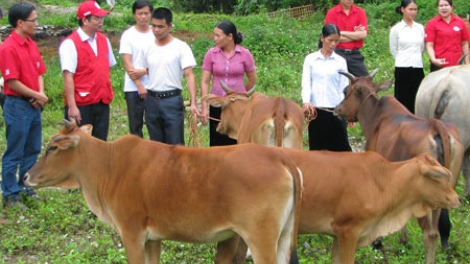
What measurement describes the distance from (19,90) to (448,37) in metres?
5.44

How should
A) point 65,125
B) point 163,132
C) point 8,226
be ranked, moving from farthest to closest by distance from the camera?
point 163,132 < point 8,226 < point 65,125

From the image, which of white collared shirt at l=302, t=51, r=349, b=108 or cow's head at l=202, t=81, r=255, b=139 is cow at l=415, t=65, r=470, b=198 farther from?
cow's head at l=202, t=81, r=255, b=139

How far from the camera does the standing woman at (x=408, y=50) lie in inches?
391

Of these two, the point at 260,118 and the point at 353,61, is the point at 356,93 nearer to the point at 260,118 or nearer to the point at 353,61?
the point at 260,118

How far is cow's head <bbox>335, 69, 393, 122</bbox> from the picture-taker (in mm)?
7695

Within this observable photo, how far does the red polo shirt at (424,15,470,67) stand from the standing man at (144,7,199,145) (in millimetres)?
3639

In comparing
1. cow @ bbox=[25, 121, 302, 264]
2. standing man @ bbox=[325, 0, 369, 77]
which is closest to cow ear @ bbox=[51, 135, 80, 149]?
cow @ bbox=[25, 121, 302, 264]

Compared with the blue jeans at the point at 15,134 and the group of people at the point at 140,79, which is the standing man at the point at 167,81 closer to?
the group of people at the point at 140,79

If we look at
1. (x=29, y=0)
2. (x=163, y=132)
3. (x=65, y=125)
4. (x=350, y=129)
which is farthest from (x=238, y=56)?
(x=29, y=0)

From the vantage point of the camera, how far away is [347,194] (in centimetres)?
581

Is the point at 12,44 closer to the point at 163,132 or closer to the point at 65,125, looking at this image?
the point at 163,132

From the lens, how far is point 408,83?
10219 millimetres

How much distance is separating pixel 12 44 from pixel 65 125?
2.34 m

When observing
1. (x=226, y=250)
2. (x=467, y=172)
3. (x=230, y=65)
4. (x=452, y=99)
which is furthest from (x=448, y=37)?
(x=226, y=250)
